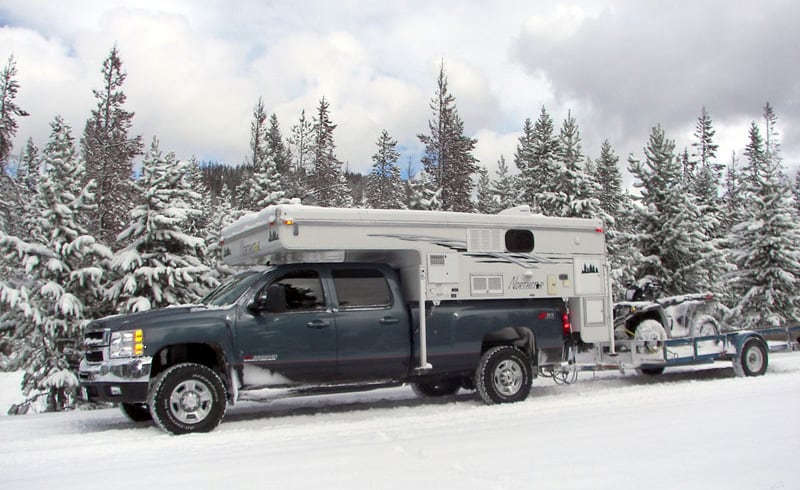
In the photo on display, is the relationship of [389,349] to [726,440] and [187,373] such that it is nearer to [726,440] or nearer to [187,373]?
[187,373]

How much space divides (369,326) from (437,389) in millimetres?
2780

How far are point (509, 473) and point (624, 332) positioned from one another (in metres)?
7.19

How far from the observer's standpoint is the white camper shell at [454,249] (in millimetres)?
9359

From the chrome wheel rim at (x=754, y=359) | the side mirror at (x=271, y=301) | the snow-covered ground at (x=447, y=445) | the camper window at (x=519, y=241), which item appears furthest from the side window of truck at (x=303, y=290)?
the chrome wheel rim at (x=754, y=359)

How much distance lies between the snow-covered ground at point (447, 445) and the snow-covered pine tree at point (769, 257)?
18.7m

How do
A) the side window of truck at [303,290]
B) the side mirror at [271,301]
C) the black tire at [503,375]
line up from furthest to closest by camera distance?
the black tire at [503,375], the side window of truck at [303,290], the side mirror at [271,301]

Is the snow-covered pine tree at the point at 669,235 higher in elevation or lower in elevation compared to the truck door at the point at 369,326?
higher

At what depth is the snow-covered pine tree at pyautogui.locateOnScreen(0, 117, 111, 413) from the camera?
641 inches

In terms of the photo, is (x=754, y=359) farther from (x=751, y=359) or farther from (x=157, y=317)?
(x=157, y=317)

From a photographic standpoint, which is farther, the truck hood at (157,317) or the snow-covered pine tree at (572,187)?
the snow-covered pine tree at (572,187)

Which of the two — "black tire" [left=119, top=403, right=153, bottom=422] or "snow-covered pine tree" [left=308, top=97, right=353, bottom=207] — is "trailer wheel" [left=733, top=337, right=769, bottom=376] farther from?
"snow-covered pine tree" [left=308, top=97, right=353, bottom=207]

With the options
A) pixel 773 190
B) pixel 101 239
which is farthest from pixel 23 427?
pixel 773 190

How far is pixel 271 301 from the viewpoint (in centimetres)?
885

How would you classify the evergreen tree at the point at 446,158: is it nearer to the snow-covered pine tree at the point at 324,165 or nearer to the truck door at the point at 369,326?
the snow-covered pine tree at the point at 324,165
